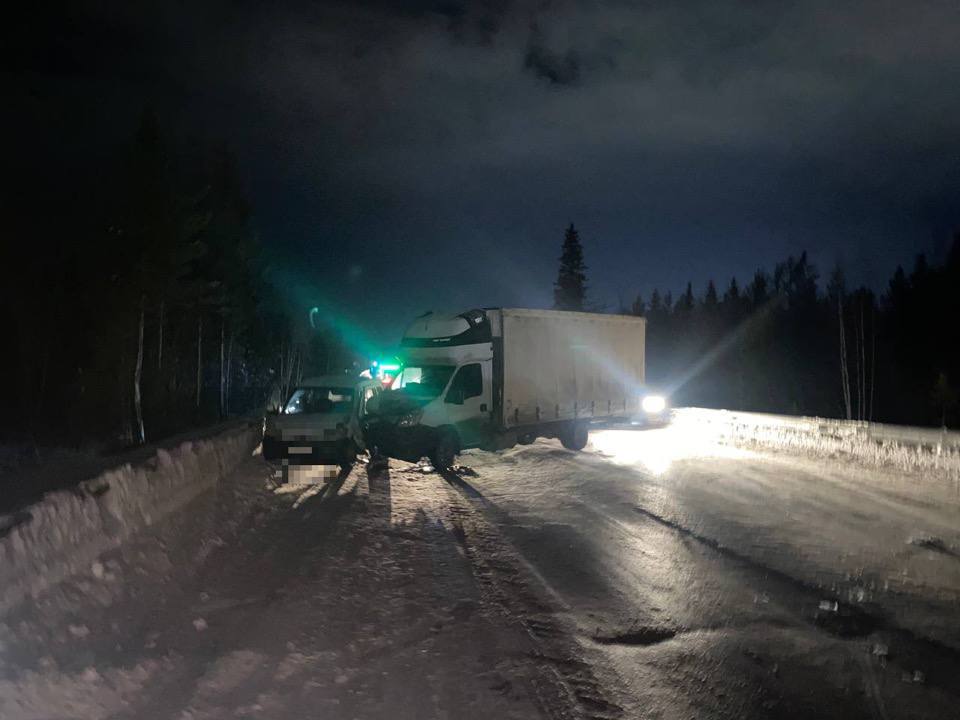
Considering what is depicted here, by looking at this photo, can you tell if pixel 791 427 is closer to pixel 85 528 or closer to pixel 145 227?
pixel 85 528

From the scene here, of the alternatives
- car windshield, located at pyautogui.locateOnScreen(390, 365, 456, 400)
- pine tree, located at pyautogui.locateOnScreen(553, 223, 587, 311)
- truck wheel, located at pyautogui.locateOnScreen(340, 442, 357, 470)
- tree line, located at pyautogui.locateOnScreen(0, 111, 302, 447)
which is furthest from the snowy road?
pine tree, located at pyautogui.locateOnScreen(553, 223, 587, 311)

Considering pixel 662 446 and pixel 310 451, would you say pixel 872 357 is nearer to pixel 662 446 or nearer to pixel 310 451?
pixel 662 446

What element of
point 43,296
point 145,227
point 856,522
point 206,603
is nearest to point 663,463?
point 856,522

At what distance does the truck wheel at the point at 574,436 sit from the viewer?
18766 mm

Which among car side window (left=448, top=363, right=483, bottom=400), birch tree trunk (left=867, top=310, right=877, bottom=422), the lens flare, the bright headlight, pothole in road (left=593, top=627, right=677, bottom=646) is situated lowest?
pothole in road (left=593, top=627, right=677, bottom=646)

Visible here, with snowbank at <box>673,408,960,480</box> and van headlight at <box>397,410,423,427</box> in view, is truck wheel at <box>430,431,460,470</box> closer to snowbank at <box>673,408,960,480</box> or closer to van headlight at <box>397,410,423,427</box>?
van headlight at <box>397,410,423,427</box>

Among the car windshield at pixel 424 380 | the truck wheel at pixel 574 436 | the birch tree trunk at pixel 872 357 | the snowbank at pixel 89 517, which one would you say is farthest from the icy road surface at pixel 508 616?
the birch tree trunk at pixel 872 357

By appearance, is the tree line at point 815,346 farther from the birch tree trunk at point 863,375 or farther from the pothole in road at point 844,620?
the pothole in road at point 844,620

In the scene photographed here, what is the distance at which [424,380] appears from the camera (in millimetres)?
16609

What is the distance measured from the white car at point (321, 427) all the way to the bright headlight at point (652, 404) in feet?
30.1

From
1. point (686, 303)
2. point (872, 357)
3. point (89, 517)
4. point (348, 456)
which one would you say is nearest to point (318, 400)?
point (348, 456)

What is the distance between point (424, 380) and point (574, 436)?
15.1 ft

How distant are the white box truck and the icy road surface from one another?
3.85 metres

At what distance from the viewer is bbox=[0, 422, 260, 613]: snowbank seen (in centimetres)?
602
